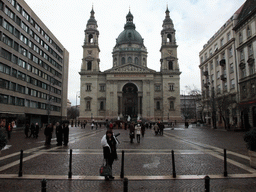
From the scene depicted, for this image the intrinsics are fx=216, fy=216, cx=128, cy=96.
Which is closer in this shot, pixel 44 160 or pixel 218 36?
pixel 44 160

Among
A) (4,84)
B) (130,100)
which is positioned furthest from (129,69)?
(4,84)

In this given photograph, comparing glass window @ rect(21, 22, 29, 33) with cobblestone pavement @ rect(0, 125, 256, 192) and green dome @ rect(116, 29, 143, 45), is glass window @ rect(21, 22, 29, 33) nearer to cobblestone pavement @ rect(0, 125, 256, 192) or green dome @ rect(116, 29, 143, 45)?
cobblestone pavement @ rect(0, 125, 256, 192)

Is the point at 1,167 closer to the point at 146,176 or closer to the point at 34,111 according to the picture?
the point at 146,176

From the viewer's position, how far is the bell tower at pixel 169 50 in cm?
6863

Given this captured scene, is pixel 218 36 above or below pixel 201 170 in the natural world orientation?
above

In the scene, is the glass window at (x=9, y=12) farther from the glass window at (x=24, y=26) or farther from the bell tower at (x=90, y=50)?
the bell tower at (x=90, y=50)

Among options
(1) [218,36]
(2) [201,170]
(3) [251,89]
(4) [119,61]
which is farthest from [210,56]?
(2) [201,170]

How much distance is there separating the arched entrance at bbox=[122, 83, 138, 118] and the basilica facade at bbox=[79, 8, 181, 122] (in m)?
0.47

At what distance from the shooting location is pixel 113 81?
67438 mm

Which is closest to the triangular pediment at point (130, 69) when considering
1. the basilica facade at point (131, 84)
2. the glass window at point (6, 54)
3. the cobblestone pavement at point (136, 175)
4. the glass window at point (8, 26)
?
the basilica facade at point (131, 84)

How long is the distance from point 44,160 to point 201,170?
6.73 m

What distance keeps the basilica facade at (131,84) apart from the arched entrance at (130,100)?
47 centimetres

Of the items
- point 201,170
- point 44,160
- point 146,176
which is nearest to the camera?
point 146,176

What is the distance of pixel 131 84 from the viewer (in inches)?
2783
